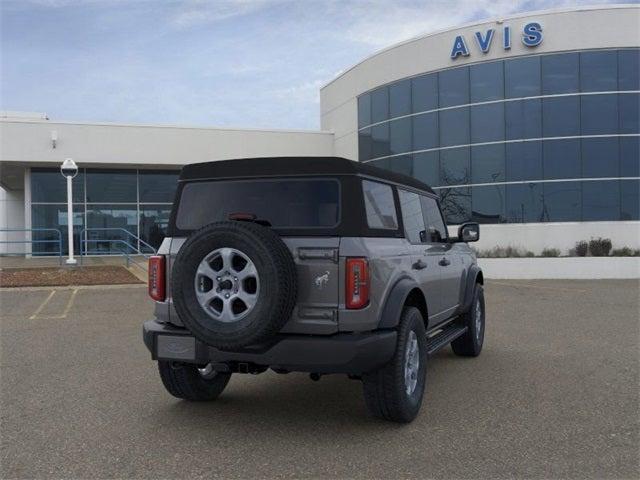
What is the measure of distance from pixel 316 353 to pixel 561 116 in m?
19.8

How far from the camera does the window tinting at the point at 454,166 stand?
22688 millimetres

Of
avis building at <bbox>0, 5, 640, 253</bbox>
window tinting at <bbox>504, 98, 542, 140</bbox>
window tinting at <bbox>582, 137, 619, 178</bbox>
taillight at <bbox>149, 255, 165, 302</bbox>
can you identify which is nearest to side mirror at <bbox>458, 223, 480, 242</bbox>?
taillight at <bbox>149, 255, 165, 302</bbox>

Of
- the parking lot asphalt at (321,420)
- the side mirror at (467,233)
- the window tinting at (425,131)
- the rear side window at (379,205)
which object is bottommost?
the parking lot asphalt at (321,420)

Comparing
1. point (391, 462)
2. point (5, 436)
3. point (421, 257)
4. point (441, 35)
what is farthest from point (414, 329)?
point (441, 35)

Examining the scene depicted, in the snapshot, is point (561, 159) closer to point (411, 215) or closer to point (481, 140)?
point (481, 140)

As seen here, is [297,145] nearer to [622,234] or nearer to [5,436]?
[622,234]

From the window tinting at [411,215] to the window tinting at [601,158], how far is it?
56.5 ft

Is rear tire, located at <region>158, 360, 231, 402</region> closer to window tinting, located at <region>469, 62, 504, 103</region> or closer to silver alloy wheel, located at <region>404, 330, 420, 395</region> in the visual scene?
silver alloy wheel, located at <region>404, 330, 420, 395</region>

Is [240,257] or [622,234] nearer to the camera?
[240,257]

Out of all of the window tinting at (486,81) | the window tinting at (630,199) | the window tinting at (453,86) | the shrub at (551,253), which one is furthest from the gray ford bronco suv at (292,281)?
the window tinting at (453,86)

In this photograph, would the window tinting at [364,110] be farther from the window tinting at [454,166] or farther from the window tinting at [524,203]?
the window tinting at [524,203]

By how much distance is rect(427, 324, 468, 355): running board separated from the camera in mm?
5475

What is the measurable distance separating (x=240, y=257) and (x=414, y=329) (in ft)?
5.02

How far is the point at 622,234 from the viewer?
20781mm
